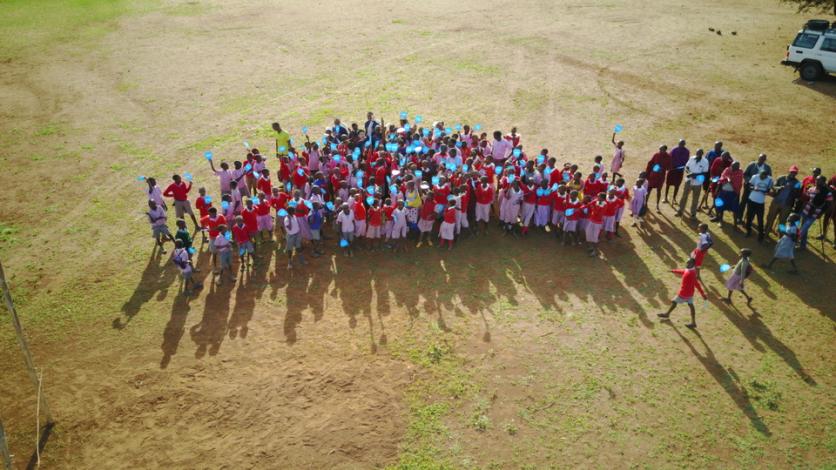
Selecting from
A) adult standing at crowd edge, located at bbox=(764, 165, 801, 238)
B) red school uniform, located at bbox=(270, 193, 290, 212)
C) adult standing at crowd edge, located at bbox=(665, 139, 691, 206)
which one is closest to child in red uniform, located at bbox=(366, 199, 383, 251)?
red school uniform, located at bbox=(270, 193, 290, 212)

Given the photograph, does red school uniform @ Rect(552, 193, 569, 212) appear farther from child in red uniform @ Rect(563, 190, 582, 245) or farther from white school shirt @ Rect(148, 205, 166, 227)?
white school shirt @ Rect(148, 205, 166, 227)

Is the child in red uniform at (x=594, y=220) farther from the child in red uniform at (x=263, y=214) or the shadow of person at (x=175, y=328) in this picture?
the shadow of person at (x=175, y=328)

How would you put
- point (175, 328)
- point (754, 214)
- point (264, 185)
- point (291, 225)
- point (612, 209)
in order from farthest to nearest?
1. point (264, 185)
2. point (754, 214)
3. point (612, 209)
4. point (291, 225)
5. point (175, 328)

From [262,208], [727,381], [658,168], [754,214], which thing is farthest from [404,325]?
[754,214]

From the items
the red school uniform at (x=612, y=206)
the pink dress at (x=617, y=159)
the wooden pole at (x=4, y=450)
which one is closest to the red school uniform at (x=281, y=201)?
the wooden pole at (x=4, y=450)

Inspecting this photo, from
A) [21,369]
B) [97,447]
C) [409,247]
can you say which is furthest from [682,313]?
[21,369]

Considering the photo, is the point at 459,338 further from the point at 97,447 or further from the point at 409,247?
the point at 97,447

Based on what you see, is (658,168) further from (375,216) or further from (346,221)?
(346,221)
